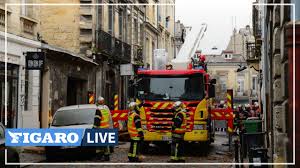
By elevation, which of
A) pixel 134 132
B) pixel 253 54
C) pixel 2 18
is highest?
pixel 2 18

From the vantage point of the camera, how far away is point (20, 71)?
19.5 meters

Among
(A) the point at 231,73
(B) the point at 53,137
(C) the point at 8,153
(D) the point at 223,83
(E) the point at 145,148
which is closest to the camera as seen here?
(C) the point at 8,153

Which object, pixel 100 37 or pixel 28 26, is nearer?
pixel 28 26

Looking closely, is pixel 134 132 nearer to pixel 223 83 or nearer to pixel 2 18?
pixel 2 18

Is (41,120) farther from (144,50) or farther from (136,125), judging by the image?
(144,50)

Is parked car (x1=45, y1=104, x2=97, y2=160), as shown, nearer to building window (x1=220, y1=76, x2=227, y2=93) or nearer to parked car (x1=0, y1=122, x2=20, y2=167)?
parked car (x1=0, y1=122, x2=20, y2=167)

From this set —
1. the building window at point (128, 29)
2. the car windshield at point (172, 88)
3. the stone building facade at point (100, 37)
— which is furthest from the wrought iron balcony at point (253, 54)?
the car windshield at point (172, 88)

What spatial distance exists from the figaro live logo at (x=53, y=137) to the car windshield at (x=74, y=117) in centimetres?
284

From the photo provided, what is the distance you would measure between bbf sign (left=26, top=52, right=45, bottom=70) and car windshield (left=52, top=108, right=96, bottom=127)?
3014 mm

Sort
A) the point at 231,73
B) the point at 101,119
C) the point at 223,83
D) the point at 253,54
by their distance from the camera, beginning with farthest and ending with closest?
the point at 231,73, the point at 223,83, the point at 253,54, the point at 101,119

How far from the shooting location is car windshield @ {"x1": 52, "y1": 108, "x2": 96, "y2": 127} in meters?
16.0

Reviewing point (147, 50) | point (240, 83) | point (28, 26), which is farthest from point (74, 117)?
point (240, 83)

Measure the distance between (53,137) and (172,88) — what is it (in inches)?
267

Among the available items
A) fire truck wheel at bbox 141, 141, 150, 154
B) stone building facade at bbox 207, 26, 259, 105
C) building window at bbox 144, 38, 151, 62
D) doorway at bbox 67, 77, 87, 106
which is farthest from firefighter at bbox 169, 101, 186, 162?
stone building facade at bbox 207, 26, 259, 105
